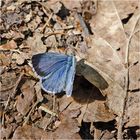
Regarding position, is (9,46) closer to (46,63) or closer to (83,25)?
(46,63)

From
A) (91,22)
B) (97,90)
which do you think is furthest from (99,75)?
(91,22)

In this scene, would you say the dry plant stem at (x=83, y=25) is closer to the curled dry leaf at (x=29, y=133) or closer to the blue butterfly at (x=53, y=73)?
the blue butterfly at (x=53, y=73)

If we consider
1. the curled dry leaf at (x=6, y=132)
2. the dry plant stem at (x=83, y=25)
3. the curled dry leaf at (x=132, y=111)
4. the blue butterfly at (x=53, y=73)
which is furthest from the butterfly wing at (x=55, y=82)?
the dry plant stem at (x=83, y=25)

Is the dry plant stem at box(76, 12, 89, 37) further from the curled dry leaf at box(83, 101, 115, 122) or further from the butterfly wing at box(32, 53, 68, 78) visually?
the curled dry leaf at box(83, 101, 115, 122)

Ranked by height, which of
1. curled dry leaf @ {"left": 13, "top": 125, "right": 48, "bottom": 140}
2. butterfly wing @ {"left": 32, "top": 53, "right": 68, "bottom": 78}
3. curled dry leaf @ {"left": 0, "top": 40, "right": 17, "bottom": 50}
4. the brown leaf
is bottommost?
curled dry leaf @ {"left": 13, "top": 125, "right": 48, "bottom": 140}

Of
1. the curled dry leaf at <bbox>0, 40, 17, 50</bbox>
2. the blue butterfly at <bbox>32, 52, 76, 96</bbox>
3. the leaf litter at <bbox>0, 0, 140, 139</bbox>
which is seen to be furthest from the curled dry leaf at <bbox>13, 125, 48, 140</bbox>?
the curled dry leaf at <bbox>0, 40, 17, 50</bbox>

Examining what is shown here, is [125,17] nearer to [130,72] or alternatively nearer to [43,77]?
[130,72]

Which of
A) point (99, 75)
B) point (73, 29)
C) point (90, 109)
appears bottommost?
point (90, 109)
